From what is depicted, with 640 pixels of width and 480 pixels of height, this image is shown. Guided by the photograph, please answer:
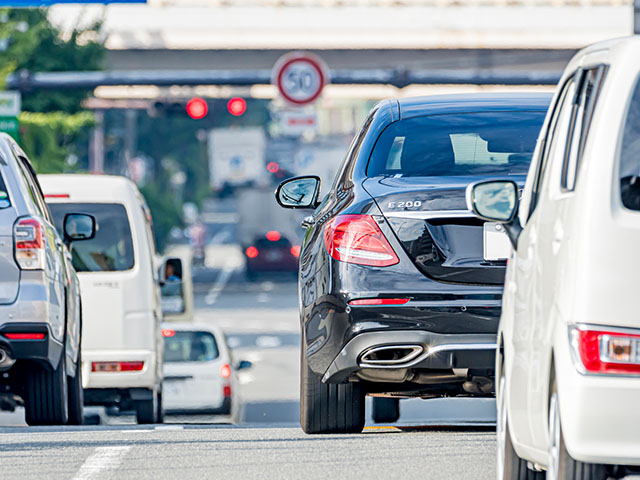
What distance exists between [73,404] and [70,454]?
2.79 meters

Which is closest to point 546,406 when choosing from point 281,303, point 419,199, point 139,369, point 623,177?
point 623,177

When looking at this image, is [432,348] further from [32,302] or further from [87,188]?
[87,188]

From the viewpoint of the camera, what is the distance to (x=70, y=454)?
823 cm

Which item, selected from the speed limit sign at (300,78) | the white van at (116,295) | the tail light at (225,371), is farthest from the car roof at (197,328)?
the white van at (116,295)

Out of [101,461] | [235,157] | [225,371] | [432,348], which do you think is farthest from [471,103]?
[235,157]

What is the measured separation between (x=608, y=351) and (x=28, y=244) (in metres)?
5.19

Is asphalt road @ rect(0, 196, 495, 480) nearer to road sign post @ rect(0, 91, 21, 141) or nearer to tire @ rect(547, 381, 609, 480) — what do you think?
tire @ rect(547, 381, 609, 480)

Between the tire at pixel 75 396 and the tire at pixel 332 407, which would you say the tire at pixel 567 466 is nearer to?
the tire at pixel 332 407

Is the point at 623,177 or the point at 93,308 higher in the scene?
the point at 623,177

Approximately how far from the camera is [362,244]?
8.40m

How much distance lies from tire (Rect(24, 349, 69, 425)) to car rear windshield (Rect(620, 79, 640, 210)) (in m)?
5.51

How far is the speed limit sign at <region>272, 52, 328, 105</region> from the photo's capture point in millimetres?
29250

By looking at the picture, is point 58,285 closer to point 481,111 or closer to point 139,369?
point 481,111

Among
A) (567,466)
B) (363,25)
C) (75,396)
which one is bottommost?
(75,396)
